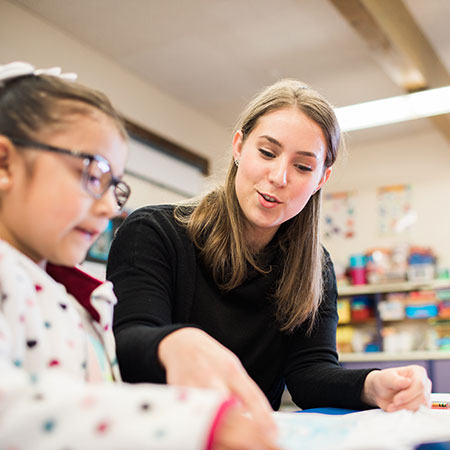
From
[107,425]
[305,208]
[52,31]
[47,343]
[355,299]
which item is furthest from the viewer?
[355,299]

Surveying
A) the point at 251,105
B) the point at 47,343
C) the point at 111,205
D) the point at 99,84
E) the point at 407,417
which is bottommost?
the point at 407,417

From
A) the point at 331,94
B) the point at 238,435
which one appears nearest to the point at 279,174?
the point at 238,435

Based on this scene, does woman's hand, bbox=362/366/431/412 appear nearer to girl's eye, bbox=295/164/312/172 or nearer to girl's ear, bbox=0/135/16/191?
girl's eye, bbox=295/164/312/172

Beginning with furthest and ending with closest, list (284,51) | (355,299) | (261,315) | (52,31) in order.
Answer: (355,299)
(284,51)
(52,31)
(261,315)

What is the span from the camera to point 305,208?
138 cm

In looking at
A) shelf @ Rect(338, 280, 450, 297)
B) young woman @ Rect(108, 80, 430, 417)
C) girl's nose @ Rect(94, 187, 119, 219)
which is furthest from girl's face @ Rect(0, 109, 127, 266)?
shelf @ Rect(338, 280, 450, 297)

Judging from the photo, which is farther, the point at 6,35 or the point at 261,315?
the point at 6,35

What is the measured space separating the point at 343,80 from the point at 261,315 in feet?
11.5

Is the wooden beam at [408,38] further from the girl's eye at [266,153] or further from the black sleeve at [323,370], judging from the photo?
the black sleeve at [323,370]

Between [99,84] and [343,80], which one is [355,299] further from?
[99,84]

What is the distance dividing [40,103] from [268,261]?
0.74m

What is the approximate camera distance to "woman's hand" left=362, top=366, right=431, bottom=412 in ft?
3.07

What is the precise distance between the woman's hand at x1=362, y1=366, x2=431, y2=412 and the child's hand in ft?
1.93

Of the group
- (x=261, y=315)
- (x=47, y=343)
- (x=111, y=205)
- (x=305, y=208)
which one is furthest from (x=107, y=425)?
(x=305, y=208)
